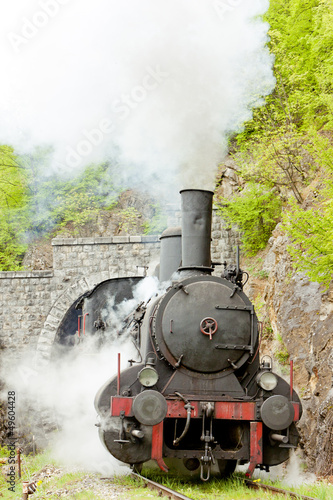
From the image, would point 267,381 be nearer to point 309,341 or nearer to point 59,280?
point 309,341

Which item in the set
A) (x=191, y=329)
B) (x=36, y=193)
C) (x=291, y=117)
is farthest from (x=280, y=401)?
(x=36, y=193)

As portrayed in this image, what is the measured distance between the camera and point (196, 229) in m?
6.50

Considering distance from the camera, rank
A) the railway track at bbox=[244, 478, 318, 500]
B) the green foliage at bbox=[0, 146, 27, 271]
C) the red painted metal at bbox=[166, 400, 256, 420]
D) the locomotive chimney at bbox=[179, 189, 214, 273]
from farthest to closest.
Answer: the green foliage at bbox=[0, 146, 27, 271] → the locomotive chimney at bbox=[179, 189, 214, 273] → the red painted metal at bbox=[166, 400, 256, 420] → the railway track at bbox=[244, 478, 318, 500]

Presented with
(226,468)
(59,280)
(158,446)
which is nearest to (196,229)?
(158,446)

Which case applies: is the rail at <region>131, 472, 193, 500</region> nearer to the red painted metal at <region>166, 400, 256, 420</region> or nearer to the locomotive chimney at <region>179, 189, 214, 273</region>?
the red painted metal at <region>166, 400, 256, 420</region>

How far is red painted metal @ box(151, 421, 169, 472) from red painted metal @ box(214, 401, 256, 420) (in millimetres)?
608

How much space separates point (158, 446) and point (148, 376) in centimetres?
69

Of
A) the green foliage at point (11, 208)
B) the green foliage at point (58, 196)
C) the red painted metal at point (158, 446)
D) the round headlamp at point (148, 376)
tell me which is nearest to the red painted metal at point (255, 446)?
the red painted metal at point (158, 446)

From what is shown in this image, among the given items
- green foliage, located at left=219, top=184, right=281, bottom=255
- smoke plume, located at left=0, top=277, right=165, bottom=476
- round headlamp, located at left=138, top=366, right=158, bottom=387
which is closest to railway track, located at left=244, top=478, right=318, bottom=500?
round headlamp, located at left=138, top=366, right=158, bottom=387

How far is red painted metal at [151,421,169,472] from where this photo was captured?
549 cm

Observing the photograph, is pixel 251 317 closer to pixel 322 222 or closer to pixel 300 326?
pixel 322 222

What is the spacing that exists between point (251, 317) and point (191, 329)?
0.71m

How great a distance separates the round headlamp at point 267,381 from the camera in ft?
19.4

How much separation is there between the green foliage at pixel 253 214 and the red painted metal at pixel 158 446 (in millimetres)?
8620
